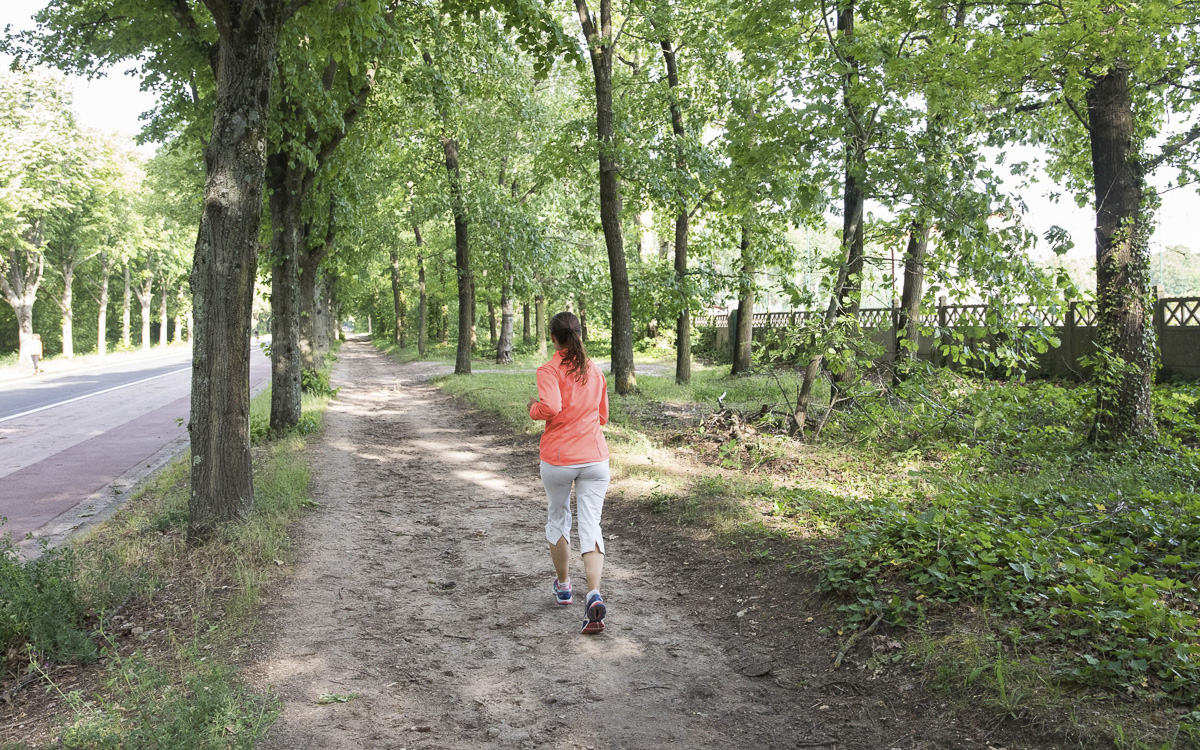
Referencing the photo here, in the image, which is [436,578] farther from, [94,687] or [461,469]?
[461,469]

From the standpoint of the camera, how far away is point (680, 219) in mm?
17922

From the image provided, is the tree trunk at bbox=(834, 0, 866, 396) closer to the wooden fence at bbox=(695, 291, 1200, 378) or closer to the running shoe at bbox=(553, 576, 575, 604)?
the wooden fence at bbox=(695, 291, 1200, 378)

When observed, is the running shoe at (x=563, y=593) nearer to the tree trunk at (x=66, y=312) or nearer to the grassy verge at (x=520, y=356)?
the grassy verge at (x=520, y=356)

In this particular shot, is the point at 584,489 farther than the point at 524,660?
Yes

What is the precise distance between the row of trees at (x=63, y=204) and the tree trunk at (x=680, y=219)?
17622 mm

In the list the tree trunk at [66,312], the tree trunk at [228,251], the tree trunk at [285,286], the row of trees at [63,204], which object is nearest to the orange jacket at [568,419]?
the tree trunk at [228,251]

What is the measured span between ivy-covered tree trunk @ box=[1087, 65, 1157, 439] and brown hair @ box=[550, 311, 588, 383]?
22.8ft

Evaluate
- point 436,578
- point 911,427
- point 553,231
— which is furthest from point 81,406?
point 911,427

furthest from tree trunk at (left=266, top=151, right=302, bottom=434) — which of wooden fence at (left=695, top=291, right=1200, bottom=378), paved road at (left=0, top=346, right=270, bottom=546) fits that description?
wooden fence at (left=695, top=291, right=1200, bottom=378)

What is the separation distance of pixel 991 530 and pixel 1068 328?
1360cm

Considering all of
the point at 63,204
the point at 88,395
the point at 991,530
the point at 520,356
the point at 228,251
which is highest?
the point at 63,204

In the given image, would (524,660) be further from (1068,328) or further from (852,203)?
(1068,328)

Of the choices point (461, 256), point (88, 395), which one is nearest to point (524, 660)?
point (461, 256)

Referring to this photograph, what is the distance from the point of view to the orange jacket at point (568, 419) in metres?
4.96
